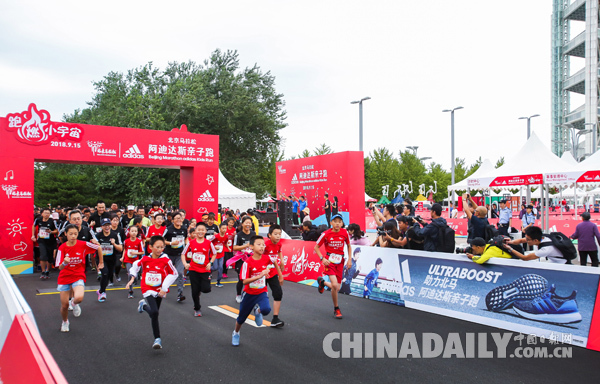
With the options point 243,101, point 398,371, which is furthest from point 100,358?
point 243,101

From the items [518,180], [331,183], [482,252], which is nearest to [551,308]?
[482,252]

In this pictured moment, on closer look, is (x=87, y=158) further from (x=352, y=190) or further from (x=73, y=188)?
(x=73, y=188)

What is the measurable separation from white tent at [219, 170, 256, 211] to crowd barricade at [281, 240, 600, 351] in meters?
20.1

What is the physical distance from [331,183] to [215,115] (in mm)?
22614

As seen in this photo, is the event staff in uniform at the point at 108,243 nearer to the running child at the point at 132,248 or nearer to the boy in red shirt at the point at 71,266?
the running child at the point at 132,248

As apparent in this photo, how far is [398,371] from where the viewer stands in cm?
544

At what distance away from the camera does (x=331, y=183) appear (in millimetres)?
21000

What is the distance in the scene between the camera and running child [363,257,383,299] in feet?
33.0

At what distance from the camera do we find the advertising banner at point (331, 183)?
20016mm

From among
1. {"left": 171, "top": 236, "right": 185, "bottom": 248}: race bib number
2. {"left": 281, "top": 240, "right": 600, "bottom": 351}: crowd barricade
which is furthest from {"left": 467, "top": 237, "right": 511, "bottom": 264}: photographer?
{"left": 171, "top": 236, "right": 185, "bottom": 248}: race bib number

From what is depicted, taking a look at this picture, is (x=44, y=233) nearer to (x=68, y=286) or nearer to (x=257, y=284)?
(x=68, y=286)

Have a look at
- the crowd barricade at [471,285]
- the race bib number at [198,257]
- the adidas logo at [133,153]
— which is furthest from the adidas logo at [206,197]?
the race bib number at [198,257]

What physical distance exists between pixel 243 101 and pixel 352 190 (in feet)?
77.0

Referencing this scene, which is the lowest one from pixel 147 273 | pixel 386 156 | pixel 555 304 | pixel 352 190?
pixel 555 304
